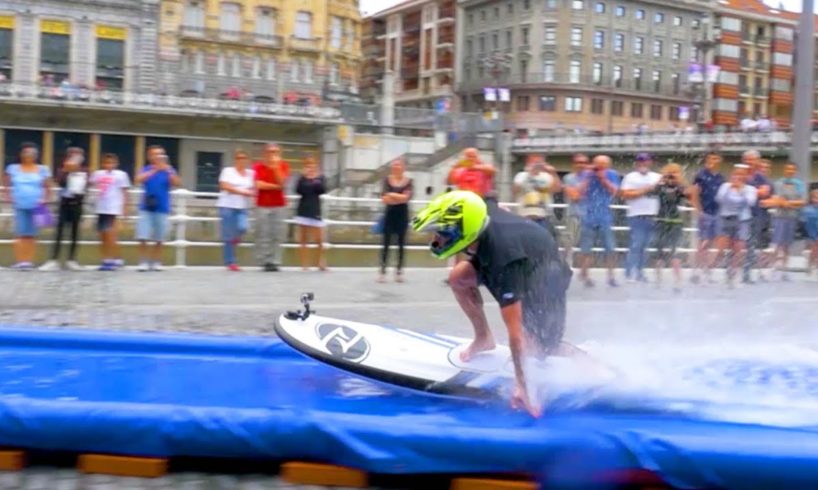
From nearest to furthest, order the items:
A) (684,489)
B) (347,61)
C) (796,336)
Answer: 1. (684,489)
2. (796,336)
3. (347,61)

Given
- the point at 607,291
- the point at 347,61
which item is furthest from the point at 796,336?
the point at 347,61

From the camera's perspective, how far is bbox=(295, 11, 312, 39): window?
75375mm

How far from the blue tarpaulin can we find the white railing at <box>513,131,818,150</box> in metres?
40.7

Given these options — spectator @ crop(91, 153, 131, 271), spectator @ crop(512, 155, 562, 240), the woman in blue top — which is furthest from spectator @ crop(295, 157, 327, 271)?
the woman in blue top

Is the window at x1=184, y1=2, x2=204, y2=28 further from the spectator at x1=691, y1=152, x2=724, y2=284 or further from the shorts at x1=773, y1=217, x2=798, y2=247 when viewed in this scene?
the spectator at x1=691, y1=152, x2=724, y2=284

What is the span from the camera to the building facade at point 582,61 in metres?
92.0

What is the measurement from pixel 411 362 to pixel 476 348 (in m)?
0.44

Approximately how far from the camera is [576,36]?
305 feet

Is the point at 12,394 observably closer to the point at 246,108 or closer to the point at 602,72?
the point at 246,108

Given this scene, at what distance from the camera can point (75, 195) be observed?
14.3 m

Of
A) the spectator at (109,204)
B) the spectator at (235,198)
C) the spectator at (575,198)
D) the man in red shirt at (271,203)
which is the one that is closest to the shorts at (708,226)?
the spectator at (575,198)

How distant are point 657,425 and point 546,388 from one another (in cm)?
93

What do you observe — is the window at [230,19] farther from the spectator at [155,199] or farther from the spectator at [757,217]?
the spectator at [757,217]

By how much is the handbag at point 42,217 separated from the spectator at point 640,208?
831 cm
